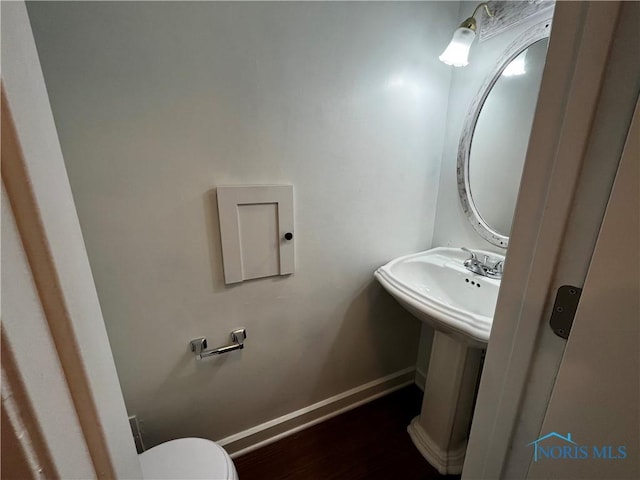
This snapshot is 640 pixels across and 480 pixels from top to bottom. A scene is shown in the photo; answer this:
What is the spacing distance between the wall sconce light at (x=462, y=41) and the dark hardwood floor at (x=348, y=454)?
1.74 m

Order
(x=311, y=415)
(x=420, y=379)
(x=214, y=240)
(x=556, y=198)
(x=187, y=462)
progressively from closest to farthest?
1. (x=556, y=198)
2. (x=187, y=462)
3. (x=214, y=240)
4. (x=311, y=415)
5. (x=420, y=379)

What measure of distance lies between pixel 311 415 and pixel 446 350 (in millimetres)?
764

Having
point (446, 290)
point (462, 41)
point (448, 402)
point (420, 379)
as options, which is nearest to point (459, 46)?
point (462, 41)

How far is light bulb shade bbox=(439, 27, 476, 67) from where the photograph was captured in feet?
3.20

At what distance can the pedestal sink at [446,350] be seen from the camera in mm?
1022

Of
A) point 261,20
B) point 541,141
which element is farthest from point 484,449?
point 261,20

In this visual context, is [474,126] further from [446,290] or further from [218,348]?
[218,348]

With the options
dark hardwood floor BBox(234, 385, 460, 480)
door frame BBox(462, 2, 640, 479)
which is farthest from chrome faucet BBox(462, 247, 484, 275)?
dark hardwood floor BBox(234, 385, 460, 480)

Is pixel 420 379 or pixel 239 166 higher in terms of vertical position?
pixel 239 166

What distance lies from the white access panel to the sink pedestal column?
0.80 m

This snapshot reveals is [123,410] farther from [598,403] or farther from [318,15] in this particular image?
[318,15]

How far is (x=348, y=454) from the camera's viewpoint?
1.18 meters

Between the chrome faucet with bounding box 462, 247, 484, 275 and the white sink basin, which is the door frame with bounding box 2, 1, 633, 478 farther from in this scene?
the chrome faucet with bounding box 462, 247, 484, 275

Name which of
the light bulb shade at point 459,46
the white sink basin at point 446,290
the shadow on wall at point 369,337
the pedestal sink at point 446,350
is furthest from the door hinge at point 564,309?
the light bulb shade at point 459,46
